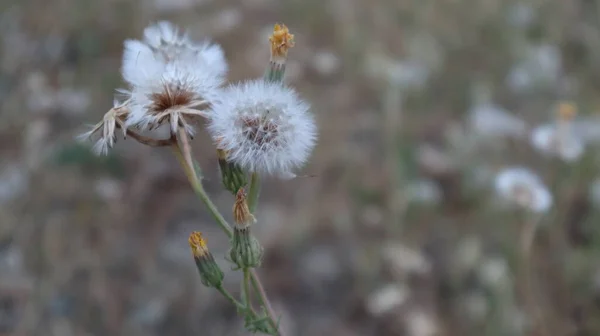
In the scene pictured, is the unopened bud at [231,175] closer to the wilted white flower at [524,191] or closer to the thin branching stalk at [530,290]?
the wilted white flower at [524,191]

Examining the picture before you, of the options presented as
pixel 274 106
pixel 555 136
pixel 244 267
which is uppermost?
pixel 555 136

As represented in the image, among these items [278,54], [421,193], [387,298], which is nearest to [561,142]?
[421,193]

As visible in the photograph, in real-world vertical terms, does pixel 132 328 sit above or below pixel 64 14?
below

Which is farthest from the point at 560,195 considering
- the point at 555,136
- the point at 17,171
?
the point at 17,171

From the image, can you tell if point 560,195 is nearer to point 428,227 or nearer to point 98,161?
point 428,227

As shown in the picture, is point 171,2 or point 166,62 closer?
point 166,62

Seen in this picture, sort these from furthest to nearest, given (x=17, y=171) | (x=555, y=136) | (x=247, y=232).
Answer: (x=17, y=171), (x=555, y=136), (x=247, y=232)

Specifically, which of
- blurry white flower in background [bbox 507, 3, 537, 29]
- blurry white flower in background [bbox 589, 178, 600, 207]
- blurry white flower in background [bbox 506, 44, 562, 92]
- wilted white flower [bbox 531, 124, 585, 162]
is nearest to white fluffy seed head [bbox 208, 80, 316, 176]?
wilted white flower [bbox 531, 124, 585, 162]
